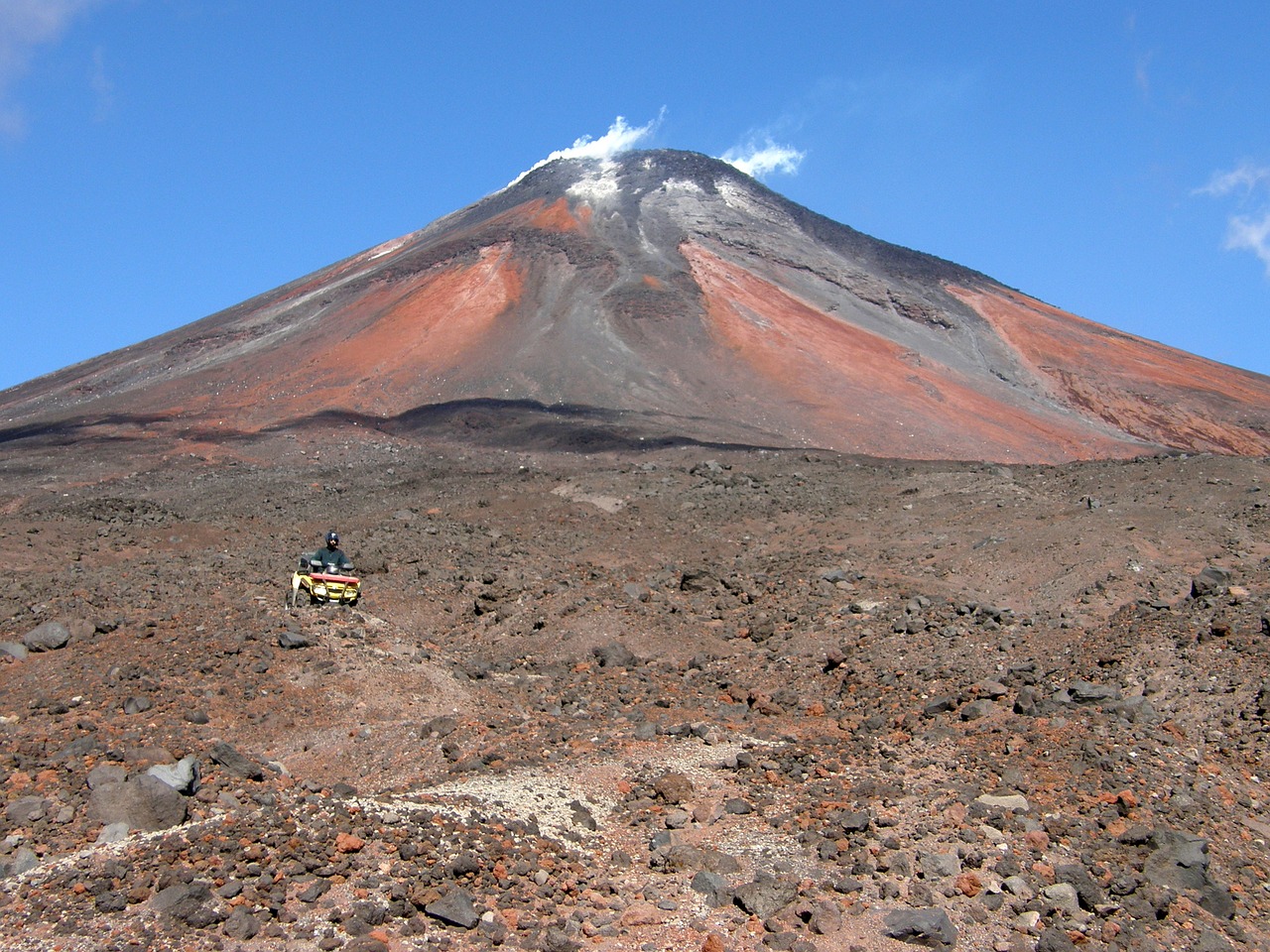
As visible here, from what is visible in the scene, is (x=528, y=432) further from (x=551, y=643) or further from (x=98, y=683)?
(x=98, y=683)

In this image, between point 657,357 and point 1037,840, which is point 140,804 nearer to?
point 1037,840

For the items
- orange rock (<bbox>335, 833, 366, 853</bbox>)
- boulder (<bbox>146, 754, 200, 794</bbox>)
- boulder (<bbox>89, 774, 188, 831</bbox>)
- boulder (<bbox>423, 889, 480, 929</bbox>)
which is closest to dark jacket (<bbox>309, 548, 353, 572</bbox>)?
boulder (<bbox>146, 754, 200, 794</bbox>)

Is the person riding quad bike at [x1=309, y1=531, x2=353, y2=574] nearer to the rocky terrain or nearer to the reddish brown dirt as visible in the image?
the rocky terrain

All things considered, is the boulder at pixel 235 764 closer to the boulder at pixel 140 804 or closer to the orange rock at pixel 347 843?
the boulder at pixel 140 804

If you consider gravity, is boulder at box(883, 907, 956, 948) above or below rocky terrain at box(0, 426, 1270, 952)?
below

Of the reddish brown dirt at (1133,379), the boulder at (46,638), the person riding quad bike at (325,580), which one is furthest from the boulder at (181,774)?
the reddish brown dirt at (1133,379)

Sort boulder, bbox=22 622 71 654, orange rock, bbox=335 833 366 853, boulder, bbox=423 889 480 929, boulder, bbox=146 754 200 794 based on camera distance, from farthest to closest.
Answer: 1. boulder, bbox=22 622 71 654
2. boulder, bbox=146 754 200 794
3. orange rock, bbox=335 833 366 853
4. boulder, bbox=423 889 480 929

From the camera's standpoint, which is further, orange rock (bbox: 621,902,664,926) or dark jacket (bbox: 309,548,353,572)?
dark jacket (bbox: 309,548,353,572)

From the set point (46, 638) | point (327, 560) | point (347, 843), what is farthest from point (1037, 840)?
point (46, 638)
